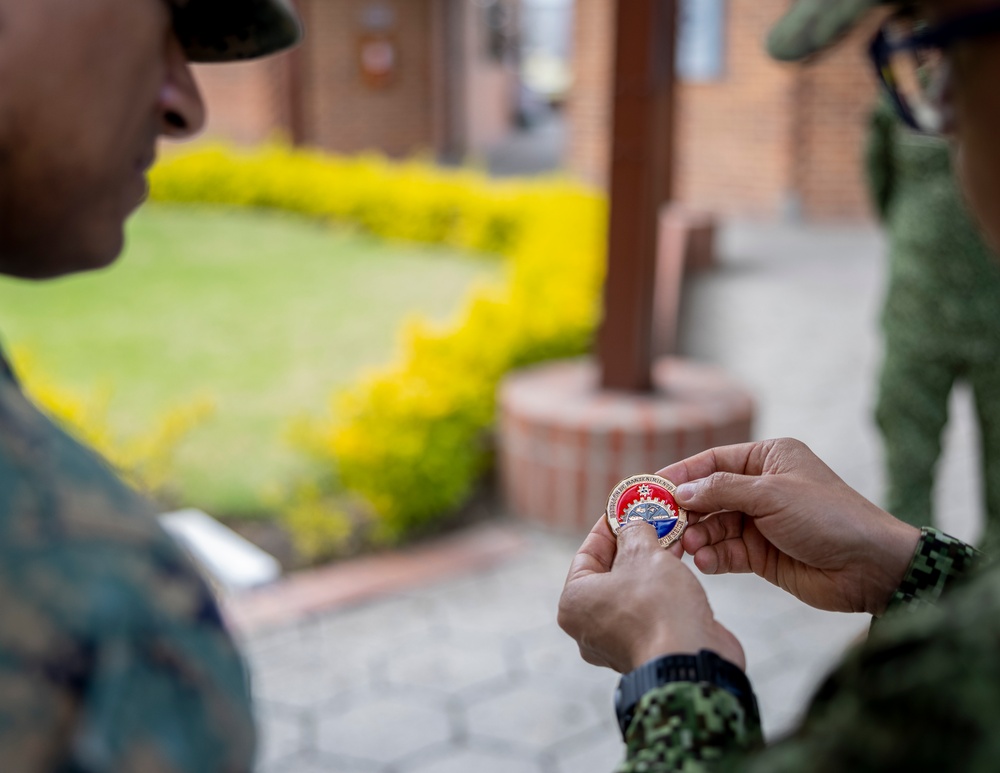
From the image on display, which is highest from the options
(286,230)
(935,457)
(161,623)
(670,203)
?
(161,623)

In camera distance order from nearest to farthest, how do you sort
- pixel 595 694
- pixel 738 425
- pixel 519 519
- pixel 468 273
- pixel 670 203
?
pixel 595 694
pixel 738 425
pixel 519 519
pixel 670 203
pixel 468 273

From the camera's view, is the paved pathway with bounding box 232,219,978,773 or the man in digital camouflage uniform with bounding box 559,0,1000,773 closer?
the man in digital camouflage uniform with bounding box 559,0,1000,773

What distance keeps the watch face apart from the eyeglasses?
483 millimetres

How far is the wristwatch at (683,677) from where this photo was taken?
949mm

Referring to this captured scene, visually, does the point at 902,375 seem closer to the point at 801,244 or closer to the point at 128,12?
the point at 128,12

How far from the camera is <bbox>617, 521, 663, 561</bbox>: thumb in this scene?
1.16m

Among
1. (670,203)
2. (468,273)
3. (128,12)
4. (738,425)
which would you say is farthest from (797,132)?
(128,12)

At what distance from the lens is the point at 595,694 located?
135 inches

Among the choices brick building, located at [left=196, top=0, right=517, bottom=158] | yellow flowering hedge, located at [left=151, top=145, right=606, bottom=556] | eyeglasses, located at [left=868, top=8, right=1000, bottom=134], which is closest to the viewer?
eyeglasses, located at [left=868, top=8, right=1000, bottom=134]

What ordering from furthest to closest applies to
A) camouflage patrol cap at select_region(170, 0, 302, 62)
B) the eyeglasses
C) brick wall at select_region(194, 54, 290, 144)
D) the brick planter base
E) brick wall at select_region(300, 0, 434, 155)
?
brick wall at select_region(300, 0, 434, 155) < brick wall at select_region(194, 54, 290, 144) < the brick planter base < camouflage patrol cap at select_region(170, 0, 302, 62) < the eyeglasses

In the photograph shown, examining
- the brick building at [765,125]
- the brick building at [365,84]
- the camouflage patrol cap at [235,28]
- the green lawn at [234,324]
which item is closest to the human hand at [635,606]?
the camouflage patrol cap at [235,28]

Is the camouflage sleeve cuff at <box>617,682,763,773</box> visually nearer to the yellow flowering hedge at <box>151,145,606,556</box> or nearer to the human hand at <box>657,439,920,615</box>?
the human hand at <box>657,439,920,615</box>

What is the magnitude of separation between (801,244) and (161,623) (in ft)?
33.3

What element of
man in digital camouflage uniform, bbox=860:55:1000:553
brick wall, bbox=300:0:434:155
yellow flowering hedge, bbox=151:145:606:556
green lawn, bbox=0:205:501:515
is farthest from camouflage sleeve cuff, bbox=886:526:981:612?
brick wall, bbox=300:0:434:155
